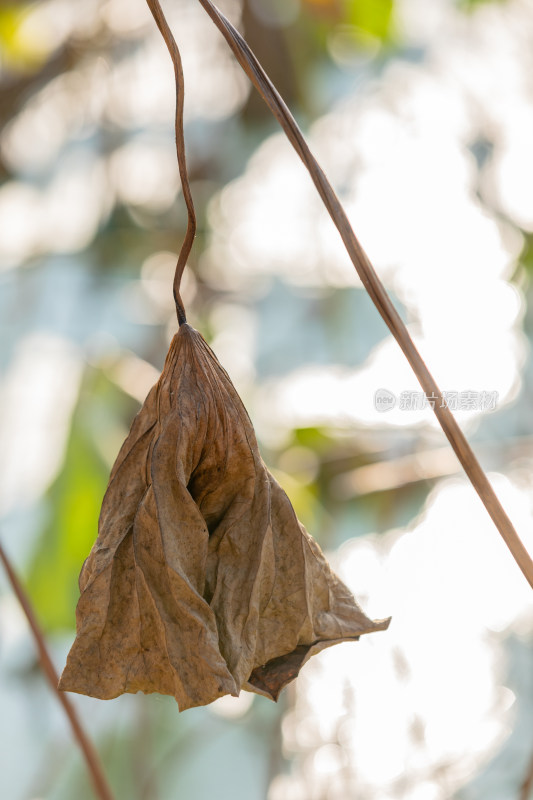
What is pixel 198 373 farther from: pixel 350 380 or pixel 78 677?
pixel 350 380

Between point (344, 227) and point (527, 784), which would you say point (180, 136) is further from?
point (527, 784)

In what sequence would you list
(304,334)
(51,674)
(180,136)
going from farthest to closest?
1. (304,334)
2. (51,674)
3. (180,136)

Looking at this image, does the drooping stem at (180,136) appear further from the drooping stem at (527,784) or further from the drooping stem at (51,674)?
the drooping stem at (527,784)

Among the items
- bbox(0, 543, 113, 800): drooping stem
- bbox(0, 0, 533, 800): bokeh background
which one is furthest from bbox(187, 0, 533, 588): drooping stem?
bbox(0, 0, 533, 800): bokeh background

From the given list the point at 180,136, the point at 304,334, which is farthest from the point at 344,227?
the point at 304,334

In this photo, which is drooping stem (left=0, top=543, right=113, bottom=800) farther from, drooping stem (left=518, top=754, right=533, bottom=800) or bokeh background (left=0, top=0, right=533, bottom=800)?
bokeh background (left=0, top=0, right=533, bottom=800)
